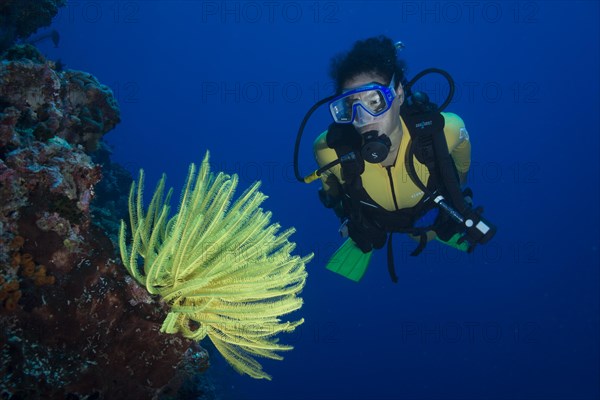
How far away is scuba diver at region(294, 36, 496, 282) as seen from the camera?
16.7ft

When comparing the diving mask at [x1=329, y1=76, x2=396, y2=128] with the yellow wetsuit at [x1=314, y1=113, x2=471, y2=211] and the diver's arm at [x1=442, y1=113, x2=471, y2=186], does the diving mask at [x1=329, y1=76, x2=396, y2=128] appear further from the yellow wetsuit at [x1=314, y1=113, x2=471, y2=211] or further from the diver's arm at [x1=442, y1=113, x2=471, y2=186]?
the diver's arm at [x1=442, y1=113, x2=471, y2=186]

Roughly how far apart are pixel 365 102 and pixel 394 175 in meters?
1.40

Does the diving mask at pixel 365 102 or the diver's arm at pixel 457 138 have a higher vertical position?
the diver's arm at pixel 457 138

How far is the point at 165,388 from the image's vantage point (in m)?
2.85

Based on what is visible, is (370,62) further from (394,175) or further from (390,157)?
(394,175)

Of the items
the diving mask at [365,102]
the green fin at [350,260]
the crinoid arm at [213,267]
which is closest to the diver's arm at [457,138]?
the diving mask at [365,102]

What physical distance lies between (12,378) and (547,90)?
103m

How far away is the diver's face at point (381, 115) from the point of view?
5.12 metres

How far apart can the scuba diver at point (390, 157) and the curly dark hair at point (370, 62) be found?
1cm

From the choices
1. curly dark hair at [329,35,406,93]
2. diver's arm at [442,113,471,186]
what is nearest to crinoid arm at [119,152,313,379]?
curly dark hair at [329,35,406,93]

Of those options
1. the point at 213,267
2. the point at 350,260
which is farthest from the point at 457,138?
the point at 213,267

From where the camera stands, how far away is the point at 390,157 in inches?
225

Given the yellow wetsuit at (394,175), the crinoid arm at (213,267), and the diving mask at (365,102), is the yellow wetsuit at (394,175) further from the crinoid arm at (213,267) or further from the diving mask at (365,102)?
the crinoid arm at (213,267)

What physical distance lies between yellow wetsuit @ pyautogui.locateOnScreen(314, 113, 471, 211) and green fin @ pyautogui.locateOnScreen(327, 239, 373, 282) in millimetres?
1130
